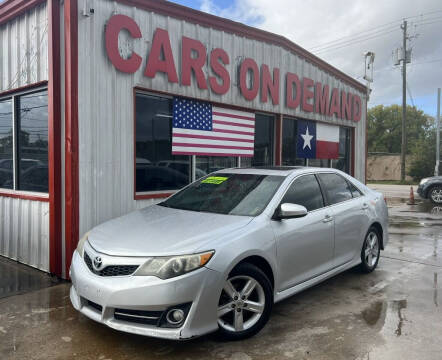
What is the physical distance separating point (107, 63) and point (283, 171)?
9.91 feet

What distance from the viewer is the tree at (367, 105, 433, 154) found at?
5575 cm

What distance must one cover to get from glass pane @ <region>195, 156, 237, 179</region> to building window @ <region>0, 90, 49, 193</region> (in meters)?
2.69

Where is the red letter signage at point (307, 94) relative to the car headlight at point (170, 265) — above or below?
above

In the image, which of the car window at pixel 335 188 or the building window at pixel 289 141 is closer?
the car window at pixel 335 188

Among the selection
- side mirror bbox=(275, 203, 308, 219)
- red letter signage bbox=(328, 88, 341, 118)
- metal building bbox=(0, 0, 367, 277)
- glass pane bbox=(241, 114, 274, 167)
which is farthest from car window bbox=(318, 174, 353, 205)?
red letter signage bbox=(328, 88, 341, 118)

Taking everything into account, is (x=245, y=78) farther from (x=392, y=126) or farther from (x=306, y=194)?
(x=392, y=126)

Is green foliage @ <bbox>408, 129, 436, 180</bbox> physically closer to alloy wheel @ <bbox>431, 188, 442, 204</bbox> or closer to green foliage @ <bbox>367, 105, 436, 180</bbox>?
alloy wheel @ <bbox>431, 188, 442, 204</bbox>

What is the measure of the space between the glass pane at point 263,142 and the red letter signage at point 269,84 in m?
0.46

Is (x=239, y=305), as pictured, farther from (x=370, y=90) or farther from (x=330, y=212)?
(x=370, y=90)

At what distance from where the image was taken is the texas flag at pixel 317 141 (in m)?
10.5

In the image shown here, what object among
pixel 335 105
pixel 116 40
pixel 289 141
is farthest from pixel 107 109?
pixel 335 105

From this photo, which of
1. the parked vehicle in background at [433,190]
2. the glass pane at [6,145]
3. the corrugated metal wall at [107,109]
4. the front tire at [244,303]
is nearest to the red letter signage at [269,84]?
the corrugated metal wall at [107,109]

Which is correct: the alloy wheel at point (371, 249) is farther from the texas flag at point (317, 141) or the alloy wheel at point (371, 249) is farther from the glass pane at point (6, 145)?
the glass pane at point (6, 145)

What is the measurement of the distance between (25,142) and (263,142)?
4982mm
